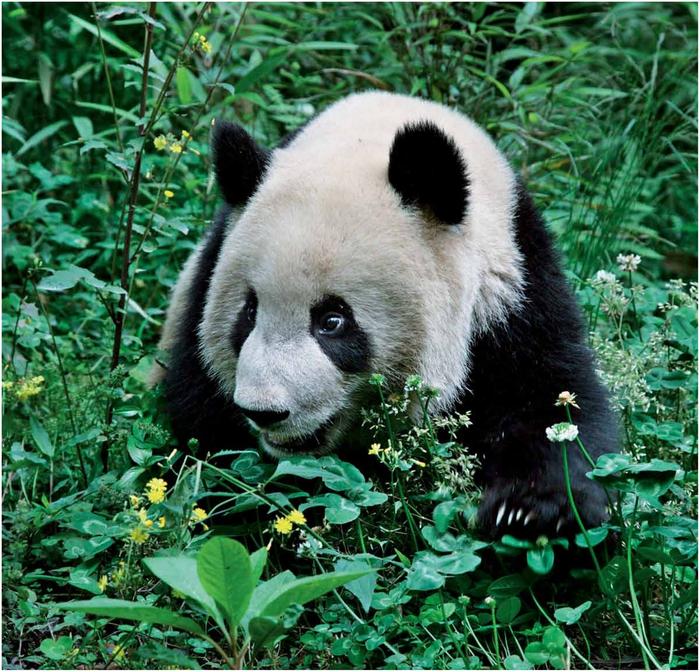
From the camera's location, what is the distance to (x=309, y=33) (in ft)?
20.2

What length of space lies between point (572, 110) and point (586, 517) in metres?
3.59

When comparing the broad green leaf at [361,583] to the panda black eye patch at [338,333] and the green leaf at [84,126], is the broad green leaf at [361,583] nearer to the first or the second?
the panda black eye patch at [338,333]

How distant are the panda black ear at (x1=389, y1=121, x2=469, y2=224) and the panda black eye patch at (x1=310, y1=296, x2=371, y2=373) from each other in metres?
0.43

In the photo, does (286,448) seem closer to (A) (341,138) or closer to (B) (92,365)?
(A) (341,138)

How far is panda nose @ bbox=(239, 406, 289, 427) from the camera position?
291 centimetres

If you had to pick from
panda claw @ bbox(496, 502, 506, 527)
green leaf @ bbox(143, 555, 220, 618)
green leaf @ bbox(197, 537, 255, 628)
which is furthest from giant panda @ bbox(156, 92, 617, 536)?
green leaf @ bbox(197, 537, 255, 628)

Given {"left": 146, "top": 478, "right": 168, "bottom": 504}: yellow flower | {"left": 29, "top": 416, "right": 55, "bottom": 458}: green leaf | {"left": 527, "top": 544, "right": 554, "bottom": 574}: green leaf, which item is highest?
{"left": 146, "top": 478, "right": 168, "bottom": 504}: yellow flower

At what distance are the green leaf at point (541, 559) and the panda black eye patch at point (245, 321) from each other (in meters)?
1.14

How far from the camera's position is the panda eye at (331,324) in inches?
122

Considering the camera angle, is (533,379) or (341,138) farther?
(341,138)

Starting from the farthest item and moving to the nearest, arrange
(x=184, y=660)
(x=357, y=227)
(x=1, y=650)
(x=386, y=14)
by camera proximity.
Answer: (x=386, y=14) < (x=357, y=227) < (x=1, y=650) < (x=184, y=660)

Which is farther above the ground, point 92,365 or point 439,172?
point 439,172

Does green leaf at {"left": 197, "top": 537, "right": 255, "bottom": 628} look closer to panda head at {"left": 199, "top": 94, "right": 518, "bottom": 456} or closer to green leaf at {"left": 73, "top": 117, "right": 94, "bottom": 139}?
panda head at {"left": 199, "top": 94, "right": 518, "bottom": 456}

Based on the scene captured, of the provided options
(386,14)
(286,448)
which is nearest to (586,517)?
(286,448)
